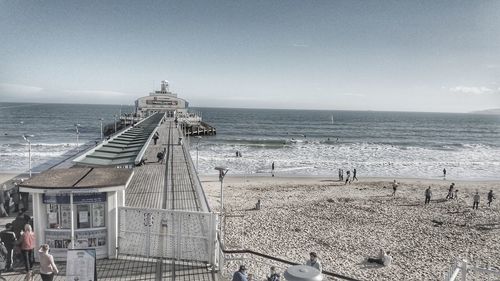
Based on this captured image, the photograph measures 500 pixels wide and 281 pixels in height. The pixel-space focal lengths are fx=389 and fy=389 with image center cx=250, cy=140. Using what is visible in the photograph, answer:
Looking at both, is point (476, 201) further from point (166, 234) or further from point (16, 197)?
point (16, 197)

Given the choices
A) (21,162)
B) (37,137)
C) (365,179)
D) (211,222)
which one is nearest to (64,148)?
(21,162)

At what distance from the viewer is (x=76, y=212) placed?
26.6ft

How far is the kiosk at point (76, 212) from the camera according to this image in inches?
311

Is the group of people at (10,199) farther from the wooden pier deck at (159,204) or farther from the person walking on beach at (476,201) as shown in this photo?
the person walking on beach at (476,201)

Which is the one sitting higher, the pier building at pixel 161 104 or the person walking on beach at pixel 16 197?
the pier building at pixel 161 104

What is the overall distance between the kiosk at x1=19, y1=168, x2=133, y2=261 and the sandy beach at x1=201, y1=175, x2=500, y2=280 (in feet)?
27.2

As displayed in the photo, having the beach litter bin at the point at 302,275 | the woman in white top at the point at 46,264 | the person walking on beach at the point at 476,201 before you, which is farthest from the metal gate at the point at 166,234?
the person walking on beach at the point at 476,201

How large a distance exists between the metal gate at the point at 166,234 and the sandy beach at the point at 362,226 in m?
7.24

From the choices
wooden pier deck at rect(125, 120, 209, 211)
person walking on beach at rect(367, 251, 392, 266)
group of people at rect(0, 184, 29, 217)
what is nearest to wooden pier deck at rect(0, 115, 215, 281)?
wooden pier deck at rect(125, 120, 209, 211)

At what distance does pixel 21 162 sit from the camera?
37.7 meters

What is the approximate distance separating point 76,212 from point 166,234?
6.29ft

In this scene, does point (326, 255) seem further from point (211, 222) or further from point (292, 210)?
point (211, 222)

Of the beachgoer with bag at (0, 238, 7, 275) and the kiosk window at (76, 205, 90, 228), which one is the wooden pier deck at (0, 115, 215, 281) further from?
the kiosk window at (76, 205, 90, 228)

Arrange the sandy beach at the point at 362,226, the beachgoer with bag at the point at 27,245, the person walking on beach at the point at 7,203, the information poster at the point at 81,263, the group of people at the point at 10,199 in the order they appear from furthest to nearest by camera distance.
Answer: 1. the sandy beach at the point at 362,226
2. the person walking on beach at the point at 7,203
3. the group of people at the point at 10,199
4. the beachgoer with bag at the point at 27,245
5. the information poster at the point at 81,263
